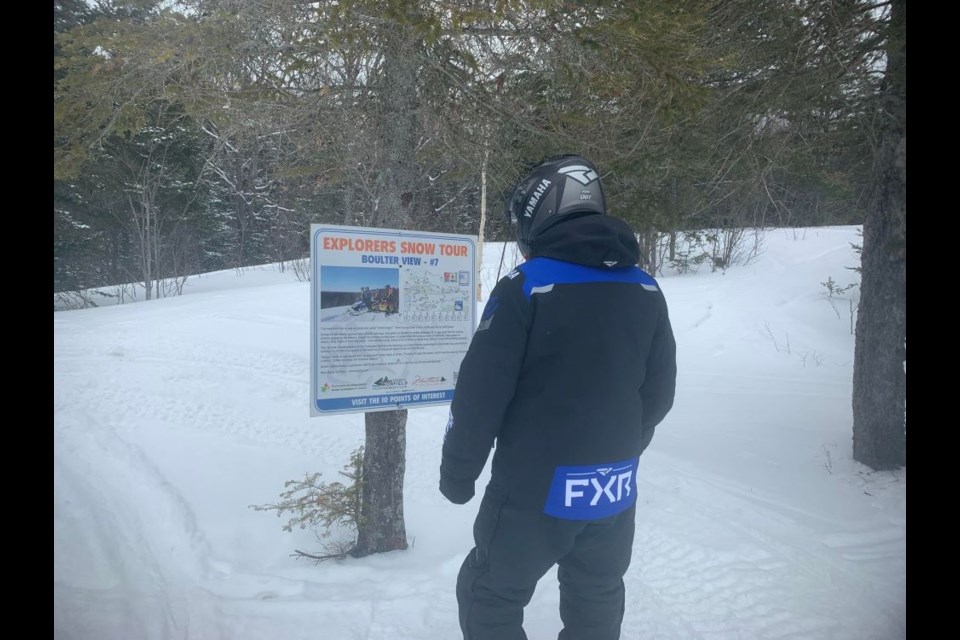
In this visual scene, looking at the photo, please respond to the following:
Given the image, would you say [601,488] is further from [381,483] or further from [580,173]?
[381,483]

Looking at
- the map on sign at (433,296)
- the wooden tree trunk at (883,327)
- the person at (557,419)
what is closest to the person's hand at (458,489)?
the person at (557,419)

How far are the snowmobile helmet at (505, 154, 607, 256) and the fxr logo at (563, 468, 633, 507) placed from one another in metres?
0.92

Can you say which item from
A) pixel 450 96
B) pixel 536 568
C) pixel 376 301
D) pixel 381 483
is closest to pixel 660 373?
pixel 536 568

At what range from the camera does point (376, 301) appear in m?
3.23

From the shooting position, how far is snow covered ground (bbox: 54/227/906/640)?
3.03 meters

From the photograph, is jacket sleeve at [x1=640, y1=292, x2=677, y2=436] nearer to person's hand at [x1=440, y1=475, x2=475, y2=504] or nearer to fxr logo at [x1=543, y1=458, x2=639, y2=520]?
fxr logo at [x1=543, y1=458, x2=639, y2=520]

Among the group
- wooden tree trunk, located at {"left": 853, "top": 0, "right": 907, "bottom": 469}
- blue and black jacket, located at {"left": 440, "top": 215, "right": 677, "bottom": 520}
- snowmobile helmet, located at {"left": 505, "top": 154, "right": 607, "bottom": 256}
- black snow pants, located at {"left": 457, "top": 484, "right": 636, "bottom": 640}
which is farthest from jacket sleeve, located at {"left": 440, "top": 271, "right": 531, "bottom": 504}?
wooden tree trunk, located at {"left": 853, "top": 0, "right": 907, "bottom": 469}

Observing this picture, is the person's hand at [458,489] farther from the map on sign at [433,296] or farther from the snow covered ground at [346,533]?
the map on sign at [433,296]

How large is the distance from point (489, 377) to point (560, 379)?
0.25 metres

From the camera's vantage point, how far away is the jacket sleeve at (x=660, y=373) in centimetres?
228
